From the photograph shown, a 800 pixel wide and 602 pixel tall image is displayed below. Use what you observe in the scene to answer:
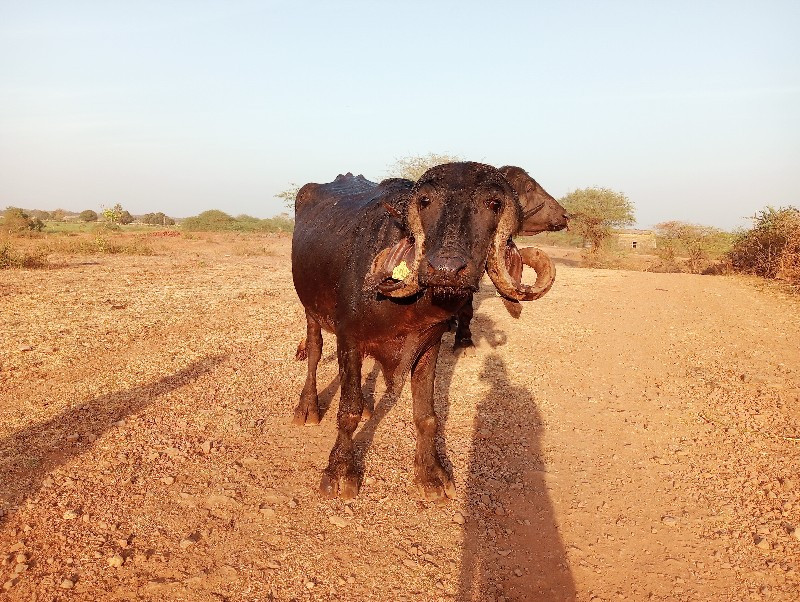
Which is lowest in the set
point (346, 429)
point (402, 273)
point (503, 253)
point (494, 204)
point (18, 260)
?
point (346, 429)

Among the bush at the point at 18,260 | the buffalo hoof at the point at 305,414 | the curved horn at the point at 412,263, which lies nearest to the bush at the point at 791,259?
the buffalo hoof at the point at 305,414

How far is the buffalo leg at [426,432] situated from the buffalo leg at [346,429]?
441 millimetres

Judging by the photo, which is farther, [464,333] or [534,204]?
[464,333]

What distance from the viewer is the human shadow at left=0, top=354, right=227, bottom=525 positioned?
13.2ft

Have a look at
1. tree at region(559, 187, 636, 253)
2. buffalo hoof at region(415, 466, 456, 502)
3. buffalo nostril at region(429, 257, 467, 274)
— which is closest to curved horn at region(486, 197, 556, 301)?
buffalo nostril at region(429, 257, 467, 274)

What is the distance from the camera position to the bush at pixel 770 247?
12.4 meters

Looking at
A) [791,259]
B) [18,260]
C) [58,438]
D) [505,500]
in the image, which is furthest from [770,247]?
[18,260]

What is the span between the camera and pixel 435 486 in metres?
4.16

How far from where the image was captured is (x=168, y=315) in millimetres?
9328

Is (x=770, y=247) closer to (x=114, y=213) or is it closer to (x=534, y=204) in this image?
(x=534, y=204)

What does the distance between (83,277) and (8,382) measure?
761 cm

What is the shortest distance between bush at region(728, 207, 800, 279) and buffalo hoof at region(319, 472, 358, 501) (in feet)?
39.0

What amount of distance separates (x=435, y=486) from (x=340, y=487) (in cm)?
69

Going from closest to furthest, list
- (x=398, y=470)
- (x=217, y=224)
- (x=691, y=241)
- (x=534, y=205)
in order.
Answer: (x=534, y=205) < (x=398, y=470) < (x=691, y=241) < (x=217, y=224)
